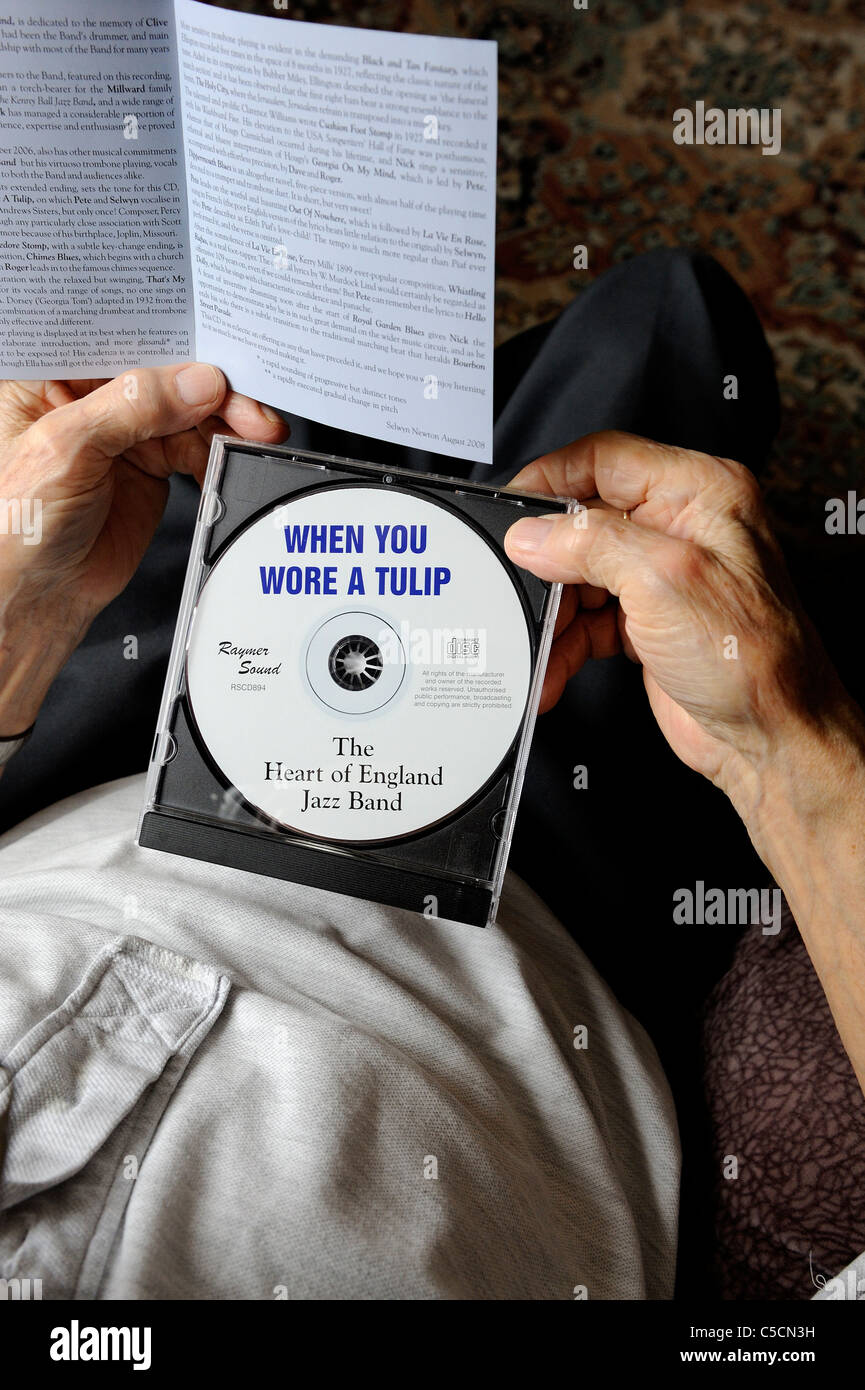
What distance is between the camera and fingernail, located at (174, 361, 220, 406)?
A: 80 centimetres

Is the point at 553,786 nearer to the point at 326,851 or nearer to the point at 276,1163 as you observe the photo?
the point at 326,851

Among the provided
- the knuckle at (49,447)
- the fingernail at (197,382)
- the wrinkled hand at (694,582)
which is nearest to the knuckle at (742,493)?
the wrinkled hand at (694,582)

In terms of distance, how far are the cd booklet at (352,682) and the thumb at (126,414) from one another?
0.04 m

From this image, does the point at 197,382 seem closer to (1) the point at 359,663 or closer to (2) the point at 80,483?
(2) the point at 80,483

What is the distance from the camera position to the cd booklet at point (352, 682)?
827 millimetres

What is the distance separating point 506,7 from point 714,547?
1.37 m

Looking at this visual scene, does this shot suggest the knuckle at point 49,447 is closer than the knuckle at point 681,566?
No

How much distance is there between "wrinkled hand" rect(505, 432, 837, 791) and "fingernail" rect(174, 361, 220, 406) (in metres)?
0.25

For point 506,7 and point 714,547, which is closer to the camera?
point 714,547

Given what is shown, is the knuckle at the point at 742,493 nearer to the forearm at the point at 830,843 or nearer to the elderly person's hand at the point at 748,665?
the elderly person's hand at the point at 748,665

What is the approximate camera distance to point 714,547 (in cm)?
79

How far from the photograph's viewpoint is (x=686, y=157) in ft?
5.44
